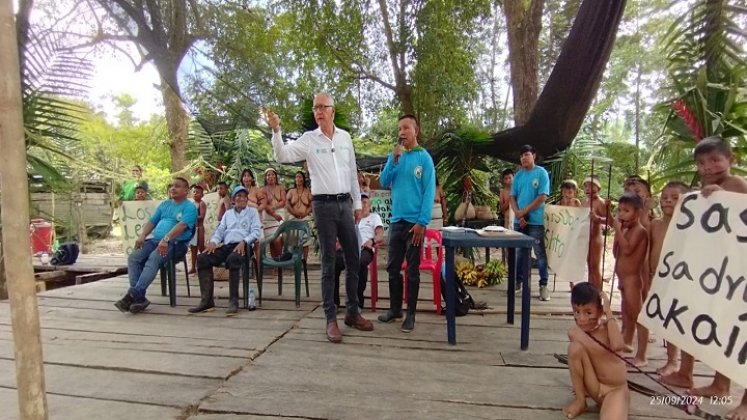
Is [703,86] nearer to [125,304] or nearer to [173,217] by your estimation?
[173,217]

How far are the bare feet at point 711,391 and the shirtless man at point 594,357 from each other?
0.59m

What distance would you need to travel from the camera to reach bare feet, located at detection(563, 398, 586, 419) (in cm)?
200

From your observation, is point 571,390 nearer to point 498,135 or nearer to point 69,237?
point 498,135

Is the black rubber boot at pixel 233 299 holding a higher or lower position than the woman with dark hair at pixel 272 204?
lower

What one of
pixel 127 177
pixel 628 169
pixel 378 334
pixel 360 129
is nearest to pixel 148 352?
pixel 378 334

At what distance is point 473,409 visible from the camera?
209cm

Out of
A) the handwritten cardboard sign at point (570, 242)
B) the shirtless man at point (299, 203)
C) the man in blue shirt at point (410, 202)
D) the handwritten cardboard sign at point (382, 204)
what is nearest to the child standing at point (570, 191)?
the handwritten cardboard sign at point (570, 242)

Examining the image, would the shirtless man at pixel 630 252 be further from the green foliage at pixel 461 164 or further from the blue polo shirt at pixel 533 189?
the green foliage at pixel 461 164

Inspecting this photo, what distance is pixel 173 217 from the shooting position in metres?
4.37

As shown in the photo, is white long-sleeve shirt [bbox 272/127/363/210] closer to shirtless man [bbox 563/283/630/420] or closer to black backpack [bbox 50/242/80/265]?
shirtless man [bbox 563/283/630/420]

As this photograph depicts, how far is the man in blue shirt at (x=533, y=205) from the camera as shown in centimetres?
434

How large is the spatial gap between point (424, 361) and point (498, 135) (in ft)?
12.7

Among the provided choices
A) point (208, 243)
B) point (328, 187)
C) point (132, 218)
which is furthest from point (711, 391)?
point (132, 218)
